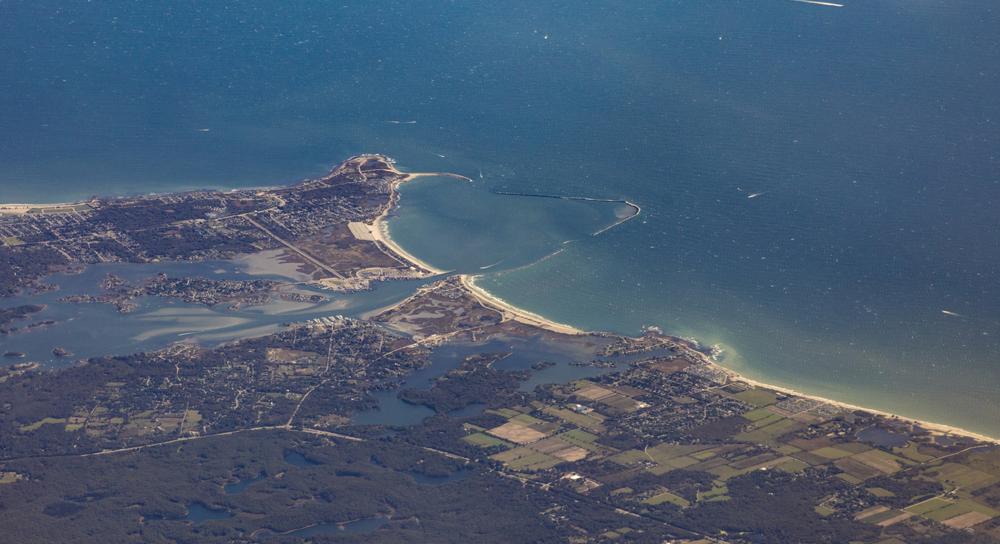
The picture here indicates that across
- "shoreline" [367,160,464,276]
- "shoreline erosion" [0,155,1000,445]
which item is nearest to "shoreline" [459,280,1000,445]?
"shoreline erosion" [0,155,1000,445]

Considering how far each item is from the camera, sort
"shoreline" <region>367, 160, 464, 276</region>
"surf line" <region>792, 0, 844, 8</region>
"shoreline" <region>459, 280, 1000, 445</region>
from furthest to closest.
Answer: "surf line" <region>792, 0, 844, 8</region> < "shoreline" <region>367, 160, 464, 276</region> < "shoreline" <region>459, 280, 1000, 445</region>

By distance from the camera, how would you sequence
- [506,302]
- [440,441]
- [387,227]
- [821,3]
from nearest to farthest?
[440,441] → [506,302] → [387,227] → [821,3]

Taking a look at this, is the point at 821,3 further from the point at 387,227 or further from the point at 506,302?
the point at 506,302

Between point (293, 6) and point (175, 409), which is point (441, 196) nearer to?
point (175, 409)

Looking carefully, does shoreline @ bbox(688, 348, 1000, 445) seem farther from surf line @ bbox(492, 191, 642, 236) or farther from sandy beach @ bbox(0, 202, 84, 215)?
sandy beach @ bbox(0, 202, 84, 215)

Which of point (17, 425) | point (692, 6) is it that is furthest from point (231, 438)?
point (692, 6)

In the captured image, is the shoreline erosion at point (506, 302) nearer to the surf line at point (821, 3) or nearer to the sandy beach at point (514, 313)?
the sandy beach at point (514, 313)

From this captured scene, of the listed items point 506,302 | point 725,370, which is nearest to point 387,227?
point 506,302

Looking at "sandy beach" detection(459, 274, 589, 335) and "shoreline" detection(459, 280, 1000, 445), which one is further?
"sandy beach" detection(459, 274, 589, 335)

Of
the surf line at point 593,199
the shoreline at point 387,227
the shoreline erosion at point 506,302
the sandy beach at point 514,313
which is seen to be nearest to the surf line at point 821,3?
the surf line at point 593,199
